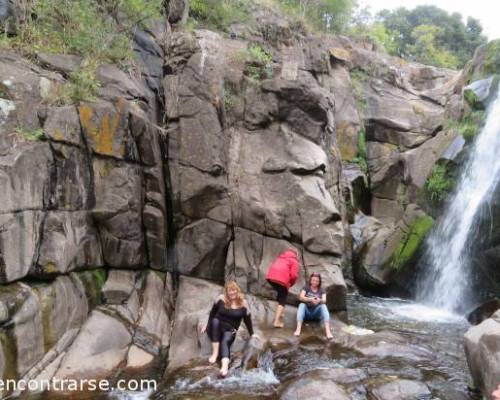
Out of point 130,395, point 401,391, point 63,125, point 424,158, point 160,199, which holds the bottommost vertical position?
point 130,395

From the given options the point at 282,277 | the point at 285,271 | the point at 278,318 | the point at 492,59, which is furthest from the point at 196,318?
the point at 492,59

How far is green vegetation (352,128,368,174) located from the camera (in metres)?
19.9

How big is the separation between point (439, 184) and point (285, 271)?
8621mm

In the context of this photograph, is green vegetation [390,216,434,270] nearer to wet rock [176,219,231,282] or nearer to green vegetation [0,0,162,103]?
wet rock [176,219,231,282]

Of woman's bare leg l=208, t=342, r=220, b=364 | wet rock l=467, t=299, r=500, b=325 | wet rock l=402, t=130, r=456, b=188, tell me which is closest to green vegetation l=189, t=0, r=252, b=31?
wet rock l=402, t=130, r=456, b=188

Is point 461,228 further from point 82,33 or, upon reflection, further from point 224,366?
point 82,33

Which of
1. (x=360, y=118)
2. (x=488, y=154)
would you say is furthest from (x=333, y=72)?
(x=488, y=154)

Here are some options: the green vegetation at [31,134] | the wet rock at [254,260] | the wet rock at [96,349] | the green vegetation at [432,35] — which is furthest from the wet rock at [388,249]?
the green vegetation at [432,35]

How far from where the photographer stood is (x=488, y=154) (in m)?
14.4

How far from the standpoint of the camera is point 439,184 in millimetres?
15305

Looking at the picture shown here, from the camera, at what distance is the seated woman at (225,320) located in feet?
25.3

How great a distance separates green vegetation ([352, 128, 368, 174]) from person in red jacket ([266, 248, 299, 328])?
11.4 m

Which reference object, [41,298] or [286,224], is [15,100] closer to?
[41,298]

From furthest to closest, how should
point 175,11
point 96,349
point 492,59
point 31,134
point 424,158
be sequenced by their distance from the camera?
1. point 424,158
2. point 492,59
3. point 175,11
4. point 31,134
5. point 96,349
